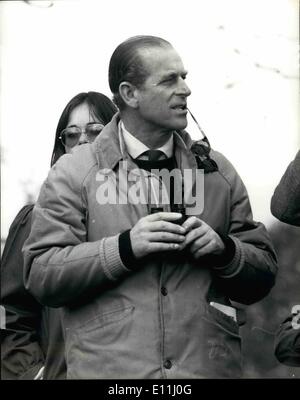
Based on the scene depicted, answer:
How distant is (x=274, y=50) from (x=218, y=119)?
33 cm

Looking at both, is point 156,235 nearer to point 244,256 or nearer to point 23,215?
point 244,256

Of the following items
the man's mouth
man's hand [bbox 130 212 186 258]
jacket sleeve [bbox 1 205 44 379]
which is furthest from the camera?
jacket sleeve [bbox 1 205 44 379]

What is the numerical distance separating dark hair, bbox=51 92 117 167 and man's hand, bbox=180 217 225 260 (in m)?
0.71

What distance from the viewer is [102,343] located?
101 inches

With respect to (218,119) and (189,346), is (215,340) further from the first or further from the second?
(218,119)

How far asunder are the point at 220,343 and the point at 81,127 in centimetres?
97

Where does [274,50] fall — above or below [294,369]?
above

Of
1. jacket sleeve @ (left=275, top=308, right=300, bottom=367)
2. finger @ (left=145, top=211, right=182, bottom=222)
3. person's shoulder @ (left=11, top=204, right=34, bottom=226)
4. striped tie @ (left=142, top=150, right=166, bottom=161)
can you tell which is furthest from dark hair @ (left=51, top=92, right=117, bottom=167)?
jacket sleeve @ (left=275, top=308, right=300, bottom=367)

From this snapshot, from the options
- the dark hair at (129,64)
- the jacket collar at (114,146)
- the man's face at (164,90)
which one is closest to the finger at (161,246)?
the jacket collar at (114,146)

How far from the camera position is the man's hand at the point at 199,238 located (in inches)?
100

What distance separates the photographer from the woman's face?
309 cm

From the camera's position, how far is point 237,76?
3.10m

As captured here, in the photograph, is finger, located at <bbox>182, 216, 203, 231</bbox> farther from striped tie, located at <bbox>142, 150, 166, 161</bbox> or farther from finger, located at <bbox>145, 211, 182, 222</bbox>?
striped tie, located at <bbox>142, 150, 166, 161</bbox>

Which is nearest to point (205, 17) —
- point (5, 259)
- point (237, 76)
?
point (237, 76)
